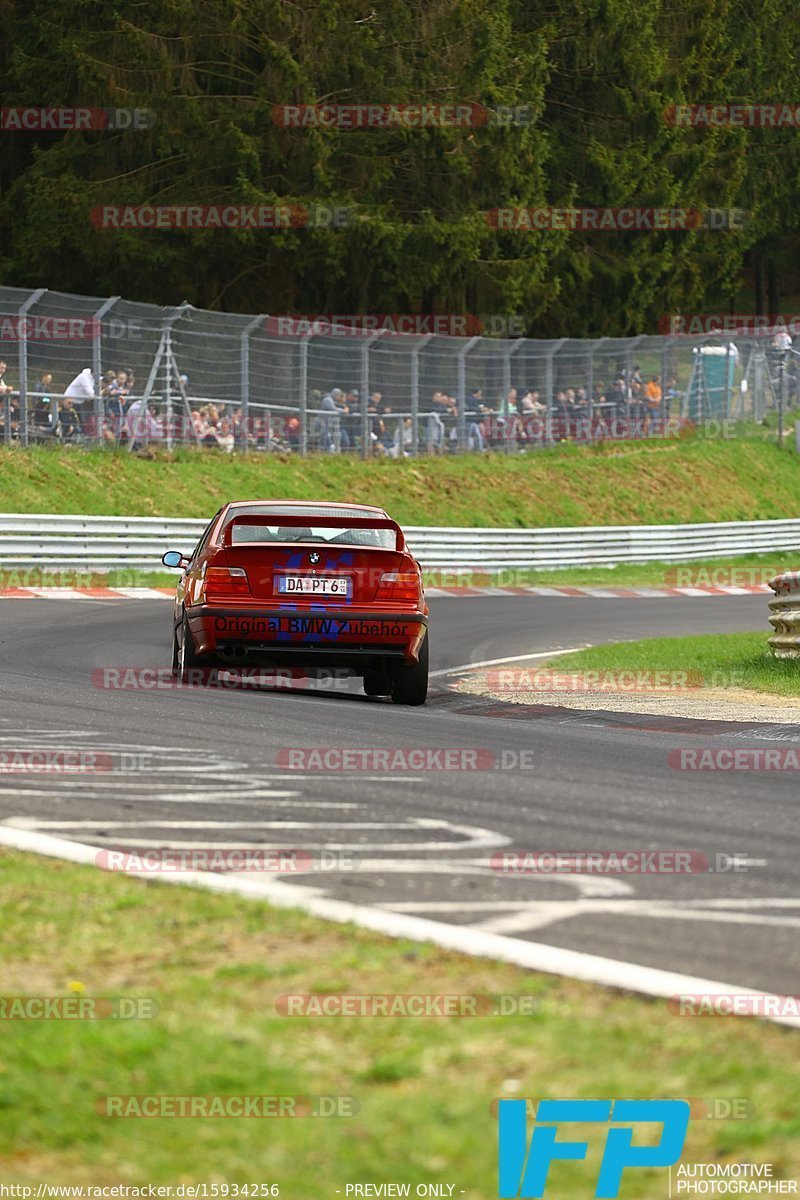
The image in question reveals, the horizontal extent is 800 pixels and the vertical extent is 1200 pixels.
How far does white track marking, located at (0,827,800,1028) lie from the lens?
4.43m

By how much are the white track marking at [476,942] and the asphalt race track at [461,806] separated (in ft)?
0.33

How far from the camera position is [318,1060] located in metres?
3.86

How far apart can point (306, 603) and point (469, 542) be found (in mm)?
19411

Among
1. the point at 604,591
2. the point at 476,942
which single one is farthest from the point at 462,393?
the point at 476,942

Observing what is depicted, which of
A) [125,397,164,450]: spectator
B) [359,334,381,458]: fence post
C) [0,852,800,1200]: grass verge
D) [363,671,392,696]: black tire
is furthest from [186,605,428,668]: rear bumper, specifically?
[359,334,381,458]: fence post

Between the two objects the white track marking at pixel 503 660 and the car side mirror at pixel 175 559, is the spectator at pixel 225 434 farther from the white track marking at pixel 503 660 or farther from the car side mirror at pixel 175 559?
the car side mirror at pixel 175 559

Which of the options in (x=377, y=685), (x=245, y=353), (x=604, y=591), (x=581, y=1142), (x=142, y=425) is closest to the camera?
(x=581, y=1142)

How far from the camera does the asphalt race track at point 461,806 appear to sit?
524 cm

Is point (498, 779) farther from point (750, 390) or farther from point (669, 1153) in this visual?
point (750, 390)

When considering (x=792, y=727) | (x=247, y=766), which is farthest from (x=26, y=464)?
(x=247, y=766)

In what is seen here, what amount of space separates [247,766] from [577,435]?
31307 millimetres

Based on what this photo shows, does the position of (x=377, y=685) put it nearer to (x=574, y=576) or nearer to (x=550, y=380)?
(x=574, y=576)

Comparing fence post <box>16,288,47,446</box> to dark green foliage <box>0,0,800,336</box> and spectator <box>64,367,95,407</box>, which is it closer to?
spectator <box>64,367,95,407</box>

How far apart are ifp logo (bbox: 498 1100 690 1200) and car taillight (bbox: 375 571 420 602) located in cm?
870
